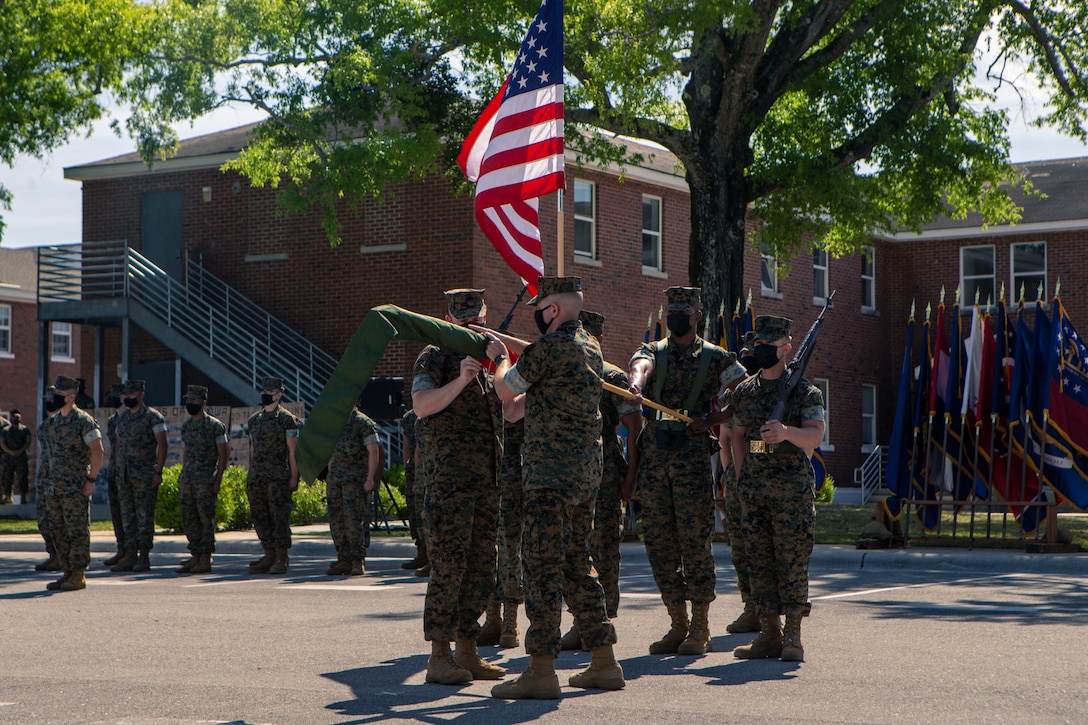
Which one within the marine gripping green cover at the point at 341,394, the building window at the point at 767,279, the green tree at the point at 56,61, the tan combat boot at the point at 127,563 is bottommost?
the tan combat boot at the point at 127,563

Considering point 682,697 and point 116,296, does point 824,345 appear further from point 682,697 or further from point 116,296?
point 682,697

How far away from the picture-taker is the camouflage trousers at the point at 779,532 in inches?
309

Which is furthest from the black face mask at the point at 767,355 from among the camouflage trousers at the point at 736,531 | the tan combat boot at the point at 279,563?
the tan combat boot at the point at 279,563

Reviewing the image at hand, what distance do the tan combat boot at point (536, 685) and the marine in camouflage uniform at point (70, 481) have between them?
723 cm

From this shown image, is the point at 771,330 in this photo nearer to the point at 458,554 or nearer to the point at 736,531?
the point at 736,531

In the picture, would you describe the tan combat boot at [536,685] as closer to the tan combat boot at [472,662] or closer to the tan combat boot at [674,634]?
the tan combat boot at [472,662]

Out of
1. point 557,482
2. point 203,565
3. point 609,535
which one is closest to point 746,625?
point 609,535

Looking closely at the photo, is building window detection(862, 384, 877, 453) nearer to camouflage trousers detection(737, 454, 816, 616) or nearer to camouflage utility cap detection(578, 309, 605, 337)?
camouflage utility cap detection(578, 309, 605, 337)

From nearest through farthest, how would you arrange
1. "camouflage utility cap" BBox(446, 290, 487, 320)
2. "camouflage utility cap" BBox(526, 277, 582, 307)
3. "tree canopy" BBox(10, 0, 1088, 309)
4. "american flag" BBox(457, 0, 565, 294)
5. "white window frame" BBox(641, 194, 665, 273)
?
"camouflage utility cap" BBox(526, 277, 582, 307) → "camouflage utility cap" BBox(446, 290, 487, 320) → "american flag" BBox(457, 0, 565, 294) → "tree canopy" BBox(10, 0, 1088, 309) → "white window frame" BBox(641, 194, 665, 273)

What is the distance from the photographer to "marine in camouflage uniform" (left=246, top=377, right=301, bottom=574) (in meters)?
14.7

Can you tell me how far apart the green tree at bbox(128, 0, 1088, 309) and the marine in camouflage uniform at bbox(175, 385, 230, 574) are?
6284 mm

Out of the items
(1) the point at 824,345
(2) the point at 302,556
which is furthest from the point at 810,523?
(1) the point at 824,345

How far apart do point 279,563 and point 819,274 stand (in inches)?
879

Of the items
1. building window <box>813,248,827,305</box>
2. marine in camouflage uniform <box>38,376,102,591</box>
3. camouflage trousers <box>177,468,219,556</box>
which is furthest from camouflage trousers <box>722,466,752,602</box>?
building window <box>813,248,827,305</box>
